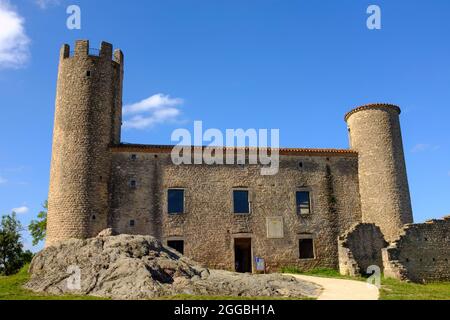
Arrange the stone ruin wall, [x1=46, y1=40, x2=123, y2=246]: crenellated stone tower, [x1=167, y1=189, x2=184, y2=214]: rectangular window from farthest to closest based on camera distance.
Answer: [x1=167, y1=189, x2=184, y2=214]: rectangular window, the stone ruin wall, [x1=46, y1=40, x2=123, y2=246]: crenellated stone tower

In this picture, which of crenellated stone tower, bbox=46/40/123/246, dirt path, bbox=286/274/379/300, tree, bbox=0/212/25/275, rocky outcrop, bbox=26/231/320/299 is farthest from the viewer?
tree, bbox=0/212/25/275

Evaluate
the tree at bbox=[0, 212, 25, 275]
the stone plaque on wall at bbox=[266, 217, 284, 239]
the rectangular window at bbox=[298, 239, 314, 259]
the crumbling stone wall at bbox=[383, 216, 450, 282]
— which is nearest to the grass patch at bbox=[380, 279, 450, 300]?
the crumbling stone wall at bbox=[383, 216, 450, 282]

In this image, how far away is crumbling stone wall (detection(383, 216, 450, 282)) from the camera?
71.7 feet

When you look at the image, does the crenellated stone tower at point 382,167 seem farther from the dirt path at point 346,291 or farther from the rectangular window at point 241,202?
the rectangular window at point 241,202

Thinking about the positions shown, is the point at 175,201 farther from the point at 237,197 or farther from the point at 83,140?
the point at 83,140

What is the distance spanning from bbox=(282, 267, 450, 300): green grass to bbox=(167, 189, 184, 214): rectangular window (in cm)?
659

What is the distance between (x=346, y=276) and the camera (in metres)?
21.7

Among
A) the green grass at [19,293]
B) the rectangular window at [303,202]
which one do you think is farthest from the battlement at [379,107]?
the green grass at [19,293]

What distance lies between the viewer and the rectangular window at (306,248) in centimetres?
2389

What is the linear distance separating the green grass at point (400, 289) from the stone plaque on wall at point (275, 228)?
72.9 inches

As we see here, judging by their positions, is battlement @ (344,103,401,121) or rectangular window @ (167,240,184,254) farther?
battlement @ (344,103,401,121)

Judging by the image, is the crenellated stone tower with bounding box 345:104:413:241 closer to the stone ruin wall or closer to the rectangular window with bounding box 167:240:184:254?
the stone ruin wall
